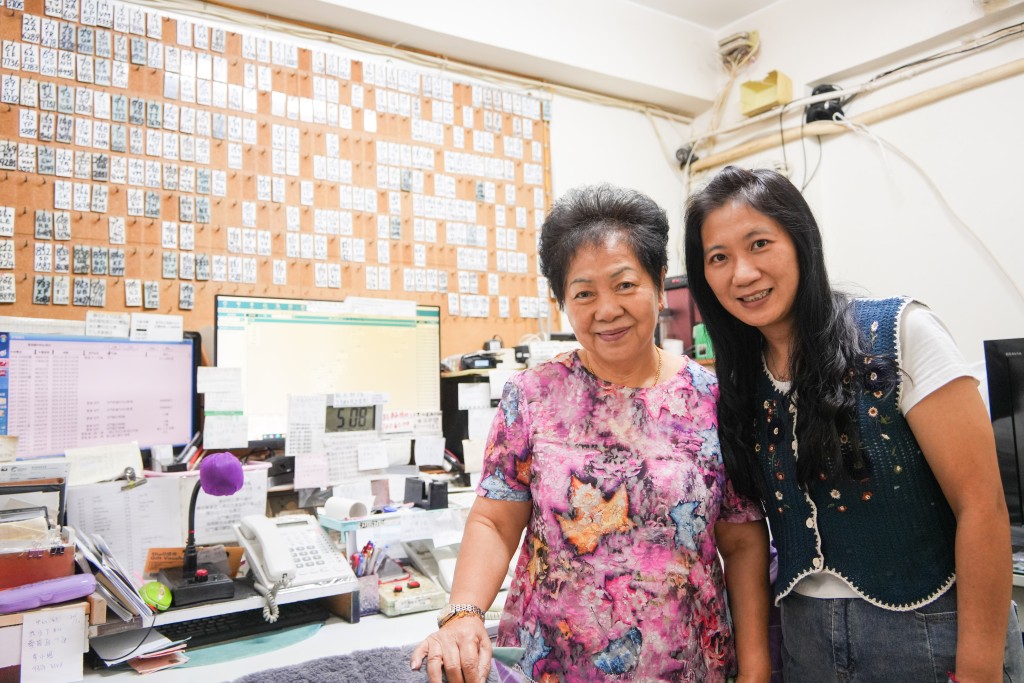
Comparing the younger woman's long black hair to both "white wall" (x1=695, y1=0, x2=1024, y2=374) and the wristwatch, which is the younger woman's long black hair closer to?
the wristwatch

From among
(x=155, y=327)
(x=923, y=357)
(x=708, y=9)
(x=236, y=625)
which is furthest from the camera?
(x=708, y=9)

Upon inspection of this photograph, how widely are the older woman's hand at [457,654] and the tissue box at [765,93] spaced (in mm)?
2858

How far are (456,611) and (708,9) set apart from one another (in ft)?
10.2

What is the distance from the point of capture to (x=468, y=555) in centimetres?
115

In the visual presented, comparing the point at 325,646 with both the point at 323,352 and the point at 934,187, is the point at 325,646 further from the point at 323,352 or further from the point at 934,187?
the point at 934,187

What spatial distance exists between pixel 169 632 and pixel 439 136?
78.0 inches

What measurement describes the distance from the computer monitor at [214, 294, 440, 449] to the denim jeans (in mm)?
1566

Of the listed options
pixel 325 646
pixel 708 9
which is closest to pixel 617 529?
pixel 325 646

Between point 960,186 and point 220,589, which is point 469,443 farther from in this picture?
point 960,186

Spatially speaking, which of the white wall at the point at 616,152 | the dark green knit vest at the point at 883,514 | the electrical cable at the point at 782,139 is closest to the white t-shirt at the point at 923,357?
the dark green knit vest at the point at 883,514

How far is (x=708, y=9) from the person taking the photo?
3.28 meters

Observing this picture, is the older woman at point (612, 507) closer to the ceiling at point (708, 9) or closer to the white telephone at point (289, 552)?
the white telephone at point (289, 552)

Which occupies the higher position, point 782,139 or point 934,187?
point 782,139

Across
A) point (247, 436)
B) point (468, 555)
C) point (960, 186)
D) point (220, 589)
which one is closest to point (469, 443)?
point (247, 436)
